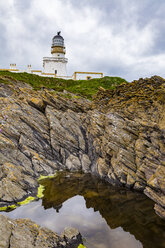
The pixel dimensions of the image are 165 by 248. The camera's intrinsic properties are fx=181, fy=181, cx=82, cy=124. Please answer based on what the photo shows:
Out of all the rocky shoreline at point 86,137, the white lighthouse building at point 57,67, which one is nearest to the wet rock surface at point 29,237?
the rocky shoreline at point 86,137

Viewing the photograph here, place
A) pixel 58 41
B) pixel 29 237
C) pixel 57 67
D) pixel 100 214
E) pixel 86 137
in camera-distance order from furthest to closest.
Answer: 1. pixel 58 41
2. pixel 57 67
3. pixel 86 137
4. pixel 100 214
5. pixel 29 237

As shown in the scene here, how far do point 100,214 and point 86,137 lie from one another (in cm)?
2071

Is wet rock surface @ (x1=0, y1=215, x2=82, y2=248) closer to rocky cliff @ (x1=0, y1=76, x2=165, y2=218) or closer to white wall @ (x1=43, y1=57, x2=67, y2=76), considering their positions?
rocky cliff @ (x1=0, y1=76, x2=165, y2=218)

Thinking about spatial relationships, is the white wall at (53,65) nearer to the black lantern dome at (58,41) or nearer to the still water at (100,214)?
the black lantern dome at (58,41)

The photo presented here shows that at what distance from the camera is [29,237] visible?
443 inches

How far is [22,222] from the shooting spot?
41.2 ft

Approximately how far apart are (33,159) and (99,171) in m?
11.0

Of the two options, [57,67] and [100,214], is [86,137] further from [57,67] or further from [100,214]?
[57,67]

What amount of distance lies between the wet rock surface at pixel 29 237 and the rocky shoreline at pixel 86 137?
26.0 feet

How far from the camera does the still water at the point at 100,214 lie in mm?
13828

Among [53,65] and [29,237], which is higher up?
[53,65]

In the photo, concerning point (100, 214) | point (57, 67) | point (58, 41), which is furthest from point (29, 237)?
point (58, 41)

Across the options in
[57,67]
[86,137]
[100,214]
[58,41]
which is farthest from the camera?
[58,41]

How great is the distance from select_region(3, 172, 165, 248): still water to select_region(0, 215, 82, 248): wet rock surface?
1.50 m
